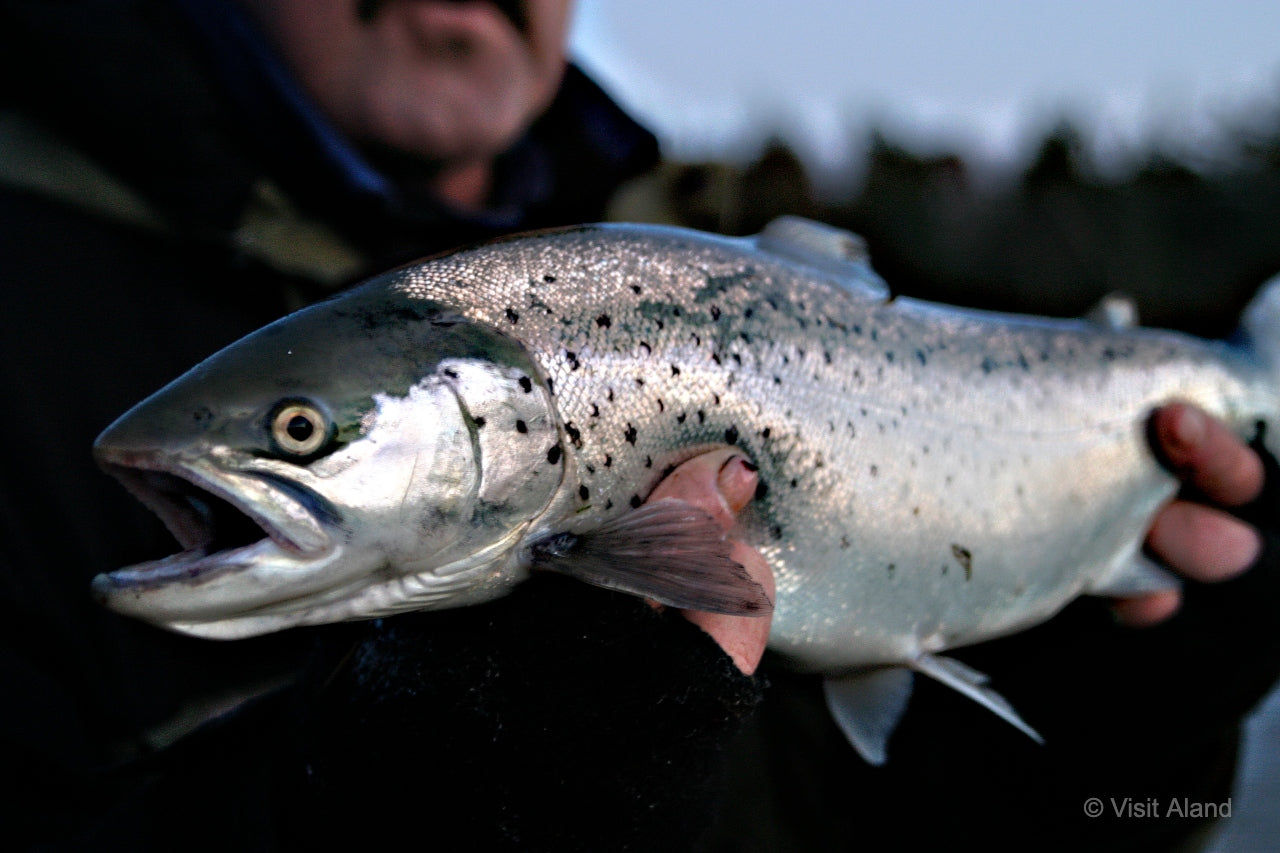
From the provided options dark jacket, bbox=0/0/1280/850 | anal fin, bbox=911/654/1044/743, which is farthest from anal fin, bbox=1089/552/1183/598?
dark jacket, bbox=0/0/1280/850

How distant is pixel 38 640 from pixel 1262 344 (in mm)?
3333

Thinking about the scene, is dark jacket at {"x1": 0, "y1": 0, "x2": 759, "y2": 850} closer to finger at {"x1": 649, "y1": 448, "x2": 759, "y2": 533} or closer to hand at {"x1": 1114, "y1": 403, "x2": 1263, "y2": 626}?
finger at {"x1": 649, "y1": 448, "x2": 759, "y2": 533}

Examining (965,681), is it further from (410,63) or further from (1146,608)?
(410,63)

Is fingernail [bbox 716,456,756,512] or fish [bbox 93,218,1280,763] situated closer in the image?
fish [bbox 93,218,1280,763]

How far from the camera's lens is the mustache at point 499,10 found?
9.32ft

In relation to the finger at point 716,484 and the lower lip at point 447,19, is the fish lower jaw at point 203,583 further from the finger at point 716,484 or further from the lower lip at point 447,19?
the lower lip at point 447,19

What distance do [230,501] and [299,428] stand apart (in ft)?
0.45

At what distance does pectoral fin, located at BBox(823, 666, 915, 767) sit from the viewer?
191 centimetres

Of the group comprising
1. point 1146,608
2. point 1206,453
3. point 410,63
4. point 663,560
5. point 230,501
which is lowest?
point 1146,608

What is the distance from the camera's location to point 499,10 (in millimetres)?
3080

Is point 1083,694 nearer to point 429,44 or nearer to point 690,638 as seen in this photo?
point 690,638

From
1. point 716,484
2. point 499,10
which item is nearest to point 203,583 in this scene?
point 716,484

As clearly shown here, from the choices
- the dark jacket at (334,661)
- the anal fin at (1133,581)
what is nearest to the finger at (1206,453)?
the anal fin at (1133,581)

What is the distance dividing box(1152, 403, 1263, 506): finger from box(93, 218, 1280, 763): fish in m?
0.06
